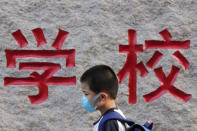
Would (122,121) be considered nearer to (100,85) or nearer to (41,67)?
(100,85)

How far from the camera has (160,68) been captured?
2412mm

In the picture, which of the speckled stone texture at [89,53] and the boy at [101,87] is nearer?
the boy at [101,87]

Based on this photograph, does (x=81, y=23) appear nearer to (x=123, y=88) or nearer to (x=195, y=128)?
(x=123, y=88)

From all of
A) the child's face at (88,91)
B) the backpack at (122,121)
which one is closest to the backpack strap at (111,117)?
the backpack at (122,121)

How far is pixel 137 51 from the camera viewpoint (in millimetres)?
2402

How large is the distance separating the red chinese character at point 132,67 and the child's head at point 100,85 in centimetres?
89

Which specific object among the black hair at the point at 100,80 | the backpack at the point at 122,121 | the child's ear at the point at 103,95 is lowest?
the backpack at the point at 122,121

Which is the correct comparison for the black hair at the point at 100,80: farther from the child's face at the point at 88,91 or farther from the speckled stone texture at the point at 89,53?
the speckled stone texture at the point at 89,53

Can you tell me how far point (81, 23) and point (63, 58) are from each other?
25 cm

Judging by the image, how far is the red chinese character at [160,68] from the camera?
7.86 feet

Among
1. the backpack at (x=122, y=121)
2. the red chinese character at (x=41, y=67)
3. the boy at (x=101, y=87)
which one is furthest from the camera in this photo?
the red chinese character at (x=41, y=67)

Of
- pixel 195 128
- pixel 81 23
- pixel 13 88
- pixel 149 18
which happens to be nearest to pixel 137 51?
pixel 149 18

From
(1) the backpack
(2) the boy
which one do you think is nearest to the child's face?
(2) the boy

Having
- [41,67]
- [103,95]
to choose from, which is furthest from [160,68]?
[103,95]
